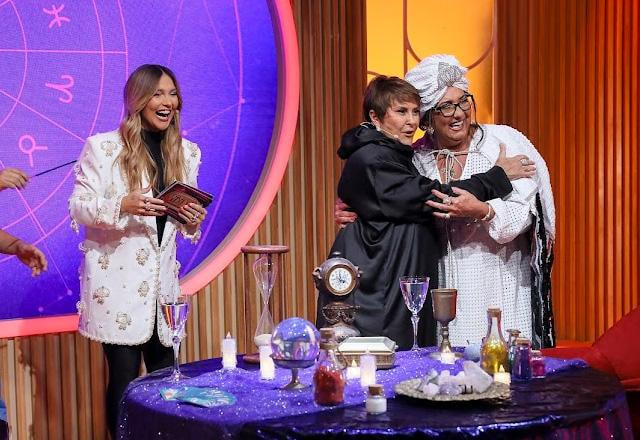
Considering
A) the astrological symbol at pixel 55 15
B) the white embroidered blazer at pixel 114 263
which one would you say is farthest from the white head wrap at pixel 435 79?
the astrological symbol at pixel 55 15

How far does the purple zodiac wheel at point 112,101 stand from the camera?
14.0ft

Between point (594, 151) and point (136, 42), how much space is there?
3.22m

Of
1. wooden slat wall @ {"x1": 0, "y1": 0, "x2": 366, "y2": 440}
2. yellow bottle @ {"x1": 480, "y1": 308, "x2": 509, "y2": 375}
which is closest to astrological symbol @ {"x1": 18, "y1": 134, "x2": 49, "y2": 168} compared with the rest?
wooden slat wall @ {"x1": 0, "y1": 0, "x2": 366, "y2": 440}

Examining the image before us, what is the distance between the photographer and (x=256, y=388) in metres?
2.46

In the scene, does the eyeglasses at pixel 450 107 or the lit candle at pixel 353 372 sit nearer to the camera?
the lit candle at pixel 353 372

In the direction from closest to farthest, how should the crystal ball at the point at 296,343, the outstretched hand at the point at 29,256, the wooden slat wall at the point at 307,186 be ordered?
the crystal ball at the point at 296,343 < the outstretched hand at the point at 29,256 < the wooden slat wall at the point at 307,186

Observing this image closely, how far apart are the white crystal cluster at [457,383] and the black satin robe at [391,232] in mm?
1212

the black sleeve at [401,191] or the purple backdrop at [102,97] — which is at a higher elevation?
the purple backdrop at [102,97]

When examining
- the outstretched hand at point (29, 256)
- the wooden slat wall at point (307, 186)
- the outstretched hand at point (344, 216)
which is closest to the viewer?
the outstretched hand at point (344, 216)

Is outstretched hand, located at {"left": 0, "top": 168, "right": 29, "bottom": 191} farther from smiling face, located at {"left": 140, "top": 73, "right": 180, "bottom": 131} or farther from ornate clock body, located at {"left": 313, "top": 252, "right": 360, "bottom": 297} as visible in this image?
ornate clock body, located at {"left": 313, "top": 252, "right": 360, "bottom": 297}

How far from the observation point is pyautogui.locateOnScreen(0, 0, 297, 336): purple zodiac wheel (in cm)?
427

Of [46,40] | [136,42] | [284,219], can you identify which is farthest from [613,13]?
[46,40]

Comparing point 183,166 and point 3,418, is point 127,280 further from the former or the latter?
point 3,418

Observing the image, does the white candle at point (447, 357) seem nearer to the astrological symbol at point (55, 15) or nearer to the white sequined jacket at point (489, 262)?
the white sequined jacket at point (489, 262)
